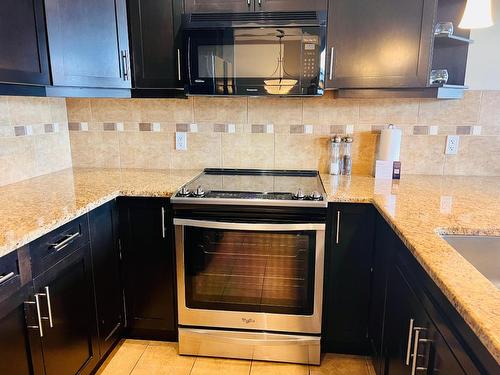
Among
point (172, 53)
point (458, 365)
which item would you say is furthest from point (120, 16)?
point (458, 365)

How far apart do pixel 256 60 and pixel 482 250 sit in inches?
52.1

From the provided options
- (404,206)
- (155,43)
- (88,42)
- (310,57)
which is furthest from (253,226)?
(88,42)

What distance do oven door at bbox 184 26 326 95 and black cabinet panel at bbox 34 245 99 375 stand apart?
1051mm

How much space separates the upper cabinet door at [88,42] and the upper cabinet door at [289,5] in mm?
748

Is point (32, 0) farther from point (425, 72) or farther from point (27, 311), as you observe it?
point (425, 72)

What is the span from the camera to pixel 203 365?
6.59ft

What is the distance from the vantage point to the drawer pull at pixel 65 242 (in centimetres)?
147

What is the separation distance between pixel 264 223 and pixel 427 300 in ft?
2.76

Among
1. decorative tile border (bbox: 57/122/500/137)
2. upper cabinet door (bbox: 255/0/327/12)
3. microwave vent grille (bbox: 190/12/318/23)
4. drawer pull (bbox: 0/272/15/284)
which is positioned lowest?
drawer pull (bbox: 0/272/15/284)

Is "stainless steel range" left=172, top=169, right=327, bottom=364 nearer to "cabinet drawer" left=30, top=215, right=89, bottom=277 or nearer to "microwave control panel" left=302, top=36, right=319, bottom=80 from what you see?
"cabinet drawer" left=30, top=215, right=89, bottom=277

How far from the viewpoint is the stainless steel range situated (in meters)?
1.84

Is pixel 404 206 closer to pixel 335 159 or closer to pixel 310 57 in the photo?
pixel 335 159

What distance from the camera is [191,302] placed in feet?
6.55

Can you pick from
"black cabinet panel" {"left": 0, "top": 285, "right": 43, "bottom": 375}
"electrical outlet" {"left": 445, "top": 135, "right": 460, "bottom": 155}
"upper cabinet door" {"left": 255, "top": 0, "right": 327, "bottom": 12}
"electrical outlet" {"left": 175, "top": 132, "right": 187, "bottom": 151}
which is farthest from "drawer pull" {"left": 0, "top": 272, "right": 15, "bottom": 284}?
"electrical outlet" {"left": 445, "top": 135, "right": 460, "bottom": 155}
